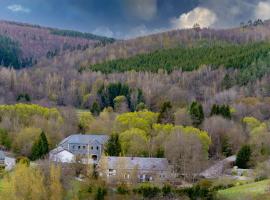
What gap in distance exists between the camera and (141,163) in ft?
150

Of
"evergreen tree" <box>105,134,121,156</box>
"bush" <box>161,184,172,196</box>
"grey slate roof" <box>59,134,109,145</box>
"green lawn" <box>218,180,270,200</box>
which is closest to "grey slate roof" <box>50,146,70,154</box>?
"grey slate roof" <box>59,134,109,145</box>

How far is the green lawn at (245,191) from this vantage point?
3531cm

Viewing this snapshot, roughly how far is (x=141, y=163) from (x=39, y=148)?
33.4ft

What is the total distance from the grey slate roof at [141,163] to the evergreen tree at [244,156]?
6043 millimetres

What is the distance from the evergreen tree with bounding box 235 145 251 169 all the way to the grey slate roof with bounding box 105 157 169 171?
6.04 m

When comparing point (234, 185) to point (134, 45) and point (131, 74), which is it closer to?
point (131, 74)

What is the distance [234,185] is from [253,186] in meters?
2.56

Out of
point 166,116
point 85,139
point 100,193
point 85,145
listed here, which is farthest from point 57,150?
point 166,116

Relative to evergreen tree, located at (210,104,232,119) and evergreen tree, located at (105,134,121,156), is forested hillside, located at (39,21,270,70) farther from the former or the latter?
evergreen tree, located at (105,134,121,156)

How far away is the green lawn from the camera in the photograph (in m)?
35.3

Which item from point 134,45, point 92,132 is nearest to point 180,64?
point 134,45

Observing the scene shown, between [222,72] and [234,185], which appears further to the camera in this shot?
[222,72]

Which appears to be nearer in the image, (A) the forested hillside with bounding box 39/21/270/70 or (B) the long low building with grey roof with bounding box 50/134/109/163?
(B) the long low building with grey roof with bounding box 50/134/109/163

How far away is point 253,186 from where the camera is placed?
3709 centimetres
